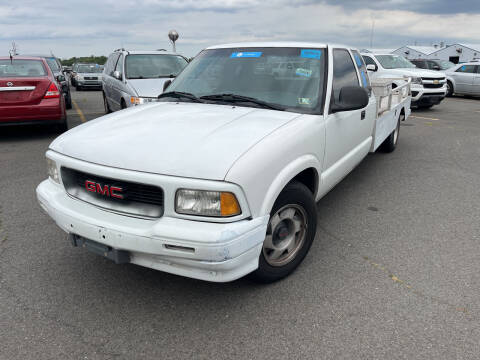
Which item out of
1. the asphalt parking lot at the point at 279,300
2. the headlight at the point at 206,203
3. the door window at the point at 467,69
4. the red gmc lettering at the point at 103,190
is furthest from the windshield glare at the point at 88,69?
the headlight at the point at 206,203

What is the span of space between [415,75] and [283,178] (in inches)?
446

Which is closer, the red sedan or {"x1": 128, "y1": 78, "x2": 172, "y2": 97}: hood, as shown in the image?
the red sedan

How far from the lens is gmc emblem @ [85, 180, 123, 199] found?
2437 mm

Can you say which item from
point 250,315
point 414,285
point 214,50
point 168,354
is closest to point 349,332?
point 250,315

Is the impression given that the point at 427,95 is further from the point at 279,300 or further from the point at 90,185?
the point at 90,185

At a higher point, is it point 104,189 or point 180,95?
point 180,95

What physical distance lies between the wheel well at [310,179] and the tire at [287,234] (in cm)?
25

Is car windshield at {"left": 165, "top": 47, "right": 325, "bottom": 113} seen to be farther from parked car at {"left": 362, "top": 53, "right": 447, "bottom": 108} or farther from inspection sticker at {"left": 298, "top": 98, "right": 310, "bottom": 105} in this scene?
parked car at {"left": 362, "top": 53, "right": 447, "bottom": 108}

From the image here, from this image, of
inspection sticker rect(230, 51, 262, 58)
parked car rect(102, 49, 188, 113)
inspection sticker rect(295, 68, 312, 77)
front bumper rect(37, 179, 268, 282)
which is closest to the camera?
front bumper rect(37, 179, 268, 282)

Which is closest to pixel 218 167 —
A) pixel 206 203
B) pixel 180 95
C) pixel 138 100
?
pixel 206 203

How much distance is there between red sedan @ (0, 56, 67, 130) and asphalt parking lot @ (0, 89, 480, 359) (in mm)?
3578

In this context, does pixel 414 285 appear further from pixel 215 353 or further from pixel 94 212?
pixel 94 212

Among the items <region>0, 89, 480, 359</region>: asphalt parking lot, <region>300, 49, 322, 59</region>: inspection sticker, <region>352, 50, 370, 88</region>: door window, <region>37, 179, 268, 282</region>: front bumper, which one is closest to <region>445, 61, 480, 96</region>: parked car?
<region>352, 50, 370, 88</region>: door window

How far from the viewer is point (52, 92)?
7578 mm
